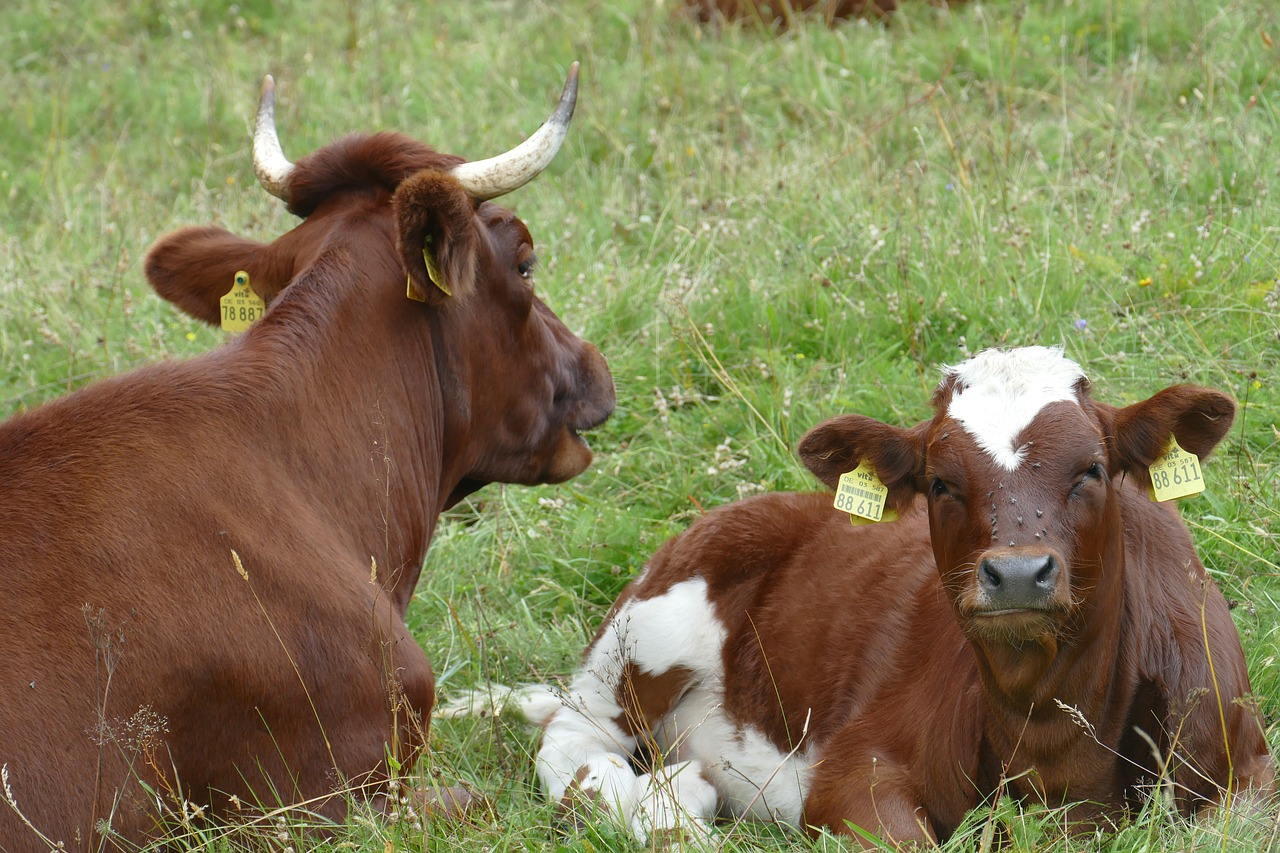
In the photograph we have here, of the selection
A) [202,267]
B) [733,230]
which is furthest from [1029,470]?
[733,230]

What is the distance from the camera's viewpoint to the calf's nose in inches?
135

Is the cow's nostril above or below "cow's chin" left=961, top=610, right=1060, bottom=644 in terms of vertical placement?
above

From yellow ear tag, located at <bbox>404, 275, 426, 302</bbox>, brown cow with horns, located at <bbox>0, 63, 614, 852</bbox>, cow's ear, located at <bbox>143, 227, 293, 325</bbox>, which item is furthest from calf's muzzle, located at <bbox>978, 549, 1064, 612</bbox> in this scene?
cow's ear, located at <bbox>143, 227, 293, 325</bbox>

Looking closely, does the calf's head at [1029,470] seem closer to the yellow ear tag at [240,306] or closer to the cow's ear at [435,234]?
the cow's ear at [435,234]

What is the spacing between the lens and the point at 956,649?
14.3 feet

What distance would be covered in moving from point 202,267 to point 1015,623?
280 cm

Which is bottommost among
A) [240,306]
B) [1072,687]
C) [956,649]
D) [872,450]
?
[956,649]

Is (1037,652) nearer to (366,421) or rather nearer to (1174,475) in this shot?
(1174,475)

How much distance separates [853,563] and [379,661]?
5.78ft

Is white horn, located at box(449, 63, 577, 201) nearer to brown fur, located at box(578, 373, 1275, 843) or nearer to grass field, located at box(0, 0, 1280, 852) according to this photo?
brown fur, located at box(578, 373, 1275, 843)

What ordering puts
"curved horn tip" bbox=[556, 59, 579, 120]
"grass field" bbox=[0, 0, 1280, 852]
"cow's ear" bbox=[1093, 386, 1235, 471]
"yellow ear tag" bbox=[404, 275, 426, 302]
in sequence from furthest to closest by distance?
"grass field" bbox=[0, 0, 1280, 852] < "curved horn tip" bbox=[556, 59, 579, 120] < "yellow ear tag" bbox=[404, 275, 426, 302] < "cow's ear" bbox=[1093, 386, 1235, 471]

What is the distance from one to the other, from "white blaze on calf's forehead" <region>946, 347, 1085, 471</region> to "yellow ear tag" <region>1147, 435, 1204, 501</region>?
0.96 ft

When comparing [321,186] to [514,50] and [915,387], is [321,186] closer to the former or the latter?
[915,387]

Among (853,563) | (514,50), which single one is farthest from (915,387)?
(514,50)
